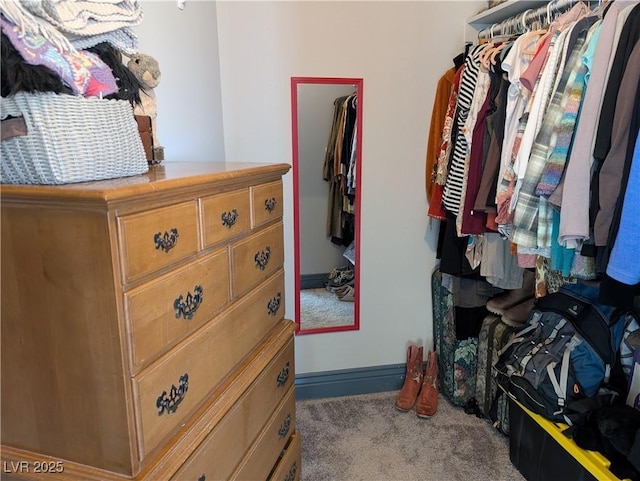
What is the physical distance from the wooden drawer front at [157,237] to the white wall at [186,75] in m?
0.67

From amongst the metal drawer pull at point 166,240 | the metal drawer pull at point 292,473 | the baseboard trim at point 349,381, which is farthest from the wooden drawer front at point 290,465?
the metal drawer pull at point 166,240

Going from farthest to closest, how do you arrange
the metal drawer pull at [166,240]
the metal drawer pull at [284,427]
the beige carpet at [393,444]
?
the beige carpet at [393,444] → the metal drawer pull at [284,427] → the metal drawer pull at [166,240]

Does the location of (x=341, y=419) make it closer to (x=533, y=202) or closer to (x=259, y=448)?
(x=259, y=448)

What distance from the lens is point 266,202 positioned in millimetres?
1358

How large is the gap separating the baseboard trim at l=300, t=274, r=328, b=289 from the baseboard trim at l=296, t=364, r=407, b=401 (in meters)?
0.47

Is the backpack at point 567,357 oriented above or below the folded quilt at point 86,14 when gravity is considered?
below

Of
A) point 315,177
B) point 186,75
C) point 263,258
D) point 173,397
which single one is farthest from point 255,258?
point 315,177

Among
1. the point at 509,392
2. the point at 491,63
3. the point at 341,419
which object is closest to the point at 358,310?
the point at 341,419

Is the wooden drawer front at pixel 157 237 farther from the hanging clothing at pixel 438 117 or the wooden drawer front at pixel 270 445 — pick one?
the hanging clothing at pixel 438 117

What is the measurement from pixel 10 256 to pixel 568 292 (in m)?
1.78

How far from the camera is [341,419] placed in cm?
224

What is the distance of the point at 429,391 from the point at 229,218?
5.46 ft

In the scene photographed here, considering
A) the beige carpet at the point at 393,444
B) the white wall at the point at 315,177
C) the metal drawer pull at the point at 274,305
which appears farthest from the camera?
the white wall at the point at 315,177

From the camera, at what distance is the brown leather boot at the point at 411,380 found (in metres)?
2.32
